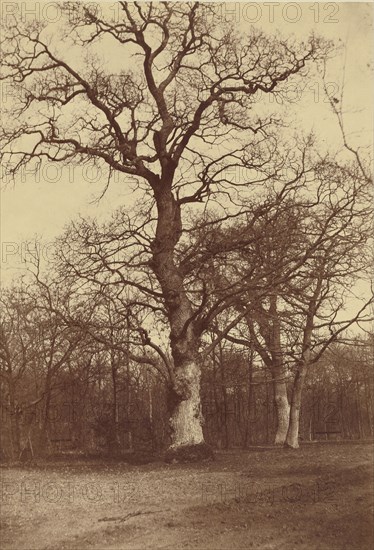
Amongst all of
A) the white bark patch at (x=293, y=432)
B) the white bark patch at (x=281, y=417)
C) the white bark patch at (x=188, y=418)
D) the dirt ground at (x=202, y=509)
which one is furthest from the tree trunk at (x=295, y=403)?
the dirt ground at (x=202, y=509)

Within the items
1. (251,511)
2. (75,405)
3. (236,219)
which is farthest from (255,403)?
(251,511)

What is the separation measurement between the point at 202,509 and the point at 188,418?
24.8 ft

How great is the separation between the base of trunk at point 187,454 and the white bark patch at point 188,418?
11 cm

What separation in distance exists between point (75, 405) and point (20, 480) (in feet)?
75.0

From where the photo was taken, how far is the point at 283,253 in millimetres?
16469

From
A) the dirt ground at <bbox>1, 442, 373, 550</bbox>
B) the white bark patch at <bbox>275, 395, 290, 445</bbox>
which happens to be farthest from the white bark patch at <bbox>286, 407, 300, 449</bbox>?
the dirt ground at <bbox>1, 442, 373, 550</bbox>

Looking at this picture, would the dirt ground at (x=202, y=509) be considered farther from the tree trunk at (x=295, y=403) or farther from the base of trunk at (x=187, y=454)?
the tree trunk at (x=295, y=403)

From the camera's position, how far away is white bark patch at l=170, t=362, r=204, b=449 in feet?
54.4

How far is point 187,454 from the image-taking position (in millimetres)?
16328

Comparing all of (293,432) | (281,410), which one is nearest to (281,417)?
(281,410)

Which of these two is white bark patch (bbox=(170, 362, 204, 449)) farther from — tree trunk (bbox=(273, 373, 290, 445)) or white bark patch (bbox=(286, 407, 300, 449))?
tree trunk (bbox=(273, 373, 290, 445))

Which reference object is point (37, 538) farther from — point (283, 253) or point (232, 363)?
point (232, 363)

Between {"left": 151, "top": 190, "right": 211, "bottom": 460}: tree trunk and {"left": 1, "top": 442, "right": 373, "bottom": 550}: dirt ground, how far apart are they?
263 centimetres

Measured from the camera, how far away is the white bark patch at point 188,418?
16.6 metres
